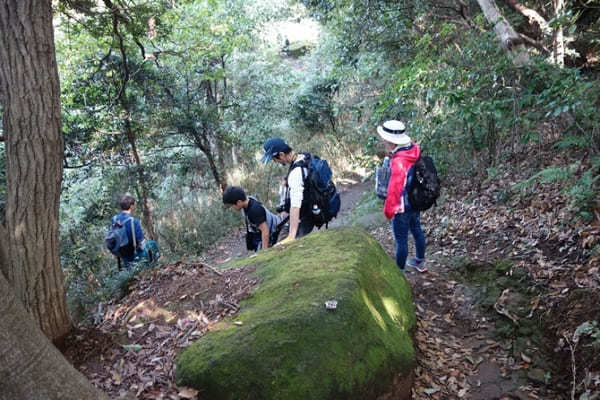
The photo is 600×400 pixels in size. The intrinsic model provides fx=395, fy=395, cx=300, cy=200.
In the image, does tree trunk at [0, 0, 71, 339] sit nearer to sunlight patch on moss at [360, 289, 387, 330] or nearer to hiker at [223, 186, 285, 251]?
hiker at [223, 186, 285, 251]

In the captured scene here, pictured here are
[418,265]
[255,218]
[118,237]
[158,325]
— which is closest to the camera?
[158,325]

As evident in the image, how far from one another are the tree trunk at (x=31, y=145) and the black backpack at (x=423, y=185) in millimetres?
3299

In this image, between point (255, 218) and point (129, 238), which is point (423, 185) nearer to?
point (255, 218)

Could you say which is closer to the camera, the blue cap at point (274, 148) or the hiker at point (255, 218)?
the blue cap at point (274, 148)

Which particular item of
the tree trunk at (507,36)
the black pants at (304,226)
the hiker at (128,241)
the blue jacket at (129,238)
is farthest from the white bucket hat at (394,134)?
the blue jacket at (129,238)

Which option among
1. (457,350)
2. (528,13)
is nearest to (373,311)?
(457,350)

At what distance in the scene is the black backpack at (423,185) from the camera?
4.25 m

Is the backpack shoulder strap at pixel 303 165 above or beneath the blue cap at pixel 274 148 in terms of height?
beneath

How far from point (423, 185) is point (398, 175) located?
0.31 metres

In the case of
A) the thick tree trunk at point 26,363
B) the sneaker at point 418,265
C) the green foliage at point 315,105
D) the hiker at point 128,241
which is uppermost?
the green foliage at point 315,105

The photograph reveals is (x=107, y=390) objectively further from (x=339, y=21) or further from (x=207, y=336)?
(x=339, y=21)

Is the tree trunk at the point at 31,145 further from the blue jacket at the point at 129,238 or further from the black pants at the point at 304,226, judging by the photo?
the blue jacket at the point at 129,238

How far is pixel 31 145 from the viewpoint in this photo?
8.50 ft

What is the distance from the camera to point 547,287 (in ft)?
12.5
